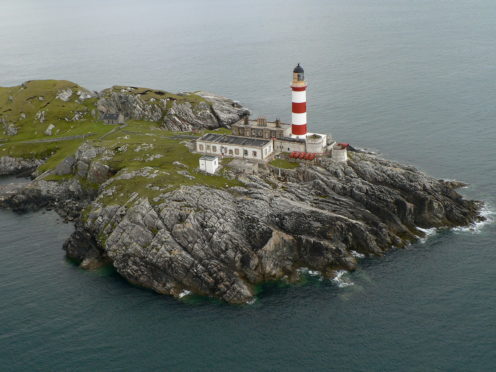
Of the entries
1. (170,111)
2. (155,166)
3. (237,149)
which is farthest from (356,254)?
(170,111)

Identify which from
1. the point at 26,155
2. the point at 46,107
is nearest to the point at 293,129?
the point at 26,155

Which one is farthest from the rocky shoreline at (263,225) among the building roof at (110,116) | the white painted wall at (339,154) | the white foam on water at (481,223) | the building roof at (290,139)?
the building roof at (110,116)

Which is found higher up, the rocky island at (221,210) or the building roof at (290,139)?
the building roof at (290,139)

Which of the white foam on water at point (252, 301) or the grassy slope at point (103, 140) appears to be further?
the grassy slope at point (103, 140)

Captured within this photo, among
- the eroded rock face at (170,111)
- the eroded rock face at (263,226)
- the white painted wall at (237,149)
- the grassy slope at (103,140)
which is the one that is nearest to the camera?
the eroded rock face at (263,226)

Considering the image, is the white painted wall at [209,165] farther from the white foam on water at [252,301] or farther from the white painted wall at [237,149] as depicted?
the white foam on water at [252,301]

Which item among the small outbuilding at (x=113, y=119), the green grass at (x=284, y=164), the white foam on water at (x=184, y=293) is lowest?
the white foam on water at (x=184, y=293)

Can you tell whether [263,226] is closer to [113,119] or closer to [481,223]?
[481,223]
